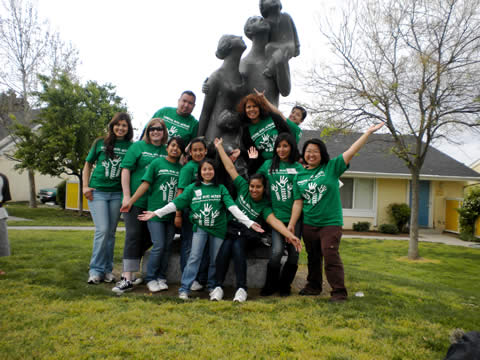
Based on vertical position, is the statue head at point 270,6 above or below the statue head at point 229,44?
above

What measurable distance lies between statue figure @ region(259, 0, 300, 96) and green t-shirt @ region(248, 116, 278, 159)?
30.5 inches

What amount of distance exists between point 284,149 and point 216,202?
90cm

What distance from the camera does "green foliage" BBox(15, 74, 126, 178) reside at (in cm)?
1567

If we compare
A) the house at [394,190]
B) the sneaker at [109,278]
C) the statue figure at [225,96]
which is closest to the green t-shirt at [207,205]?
the statue figure at [225,96]

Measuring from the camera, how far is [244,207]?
157 inches

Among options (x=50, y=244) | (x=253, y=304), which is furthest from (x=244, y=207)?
(x=50, y=244)

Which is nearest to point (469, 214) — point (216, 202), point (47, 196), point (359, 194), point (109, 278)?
point (359, 194)

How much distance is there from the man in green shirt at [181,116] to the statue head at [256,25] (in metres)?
1.26

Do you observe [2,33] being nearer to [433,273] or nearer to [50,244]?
[50,244]

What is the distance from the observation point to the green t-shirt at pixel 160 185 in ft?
13.2

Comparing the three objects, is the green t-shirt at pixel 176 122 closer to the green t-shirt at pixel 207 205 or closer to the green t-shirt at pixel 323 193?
the green t-shirt at pixel 207 205

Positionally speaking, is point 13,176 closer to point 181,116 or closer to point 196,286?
point 181,116

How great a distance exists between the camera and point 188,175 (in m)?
4.05

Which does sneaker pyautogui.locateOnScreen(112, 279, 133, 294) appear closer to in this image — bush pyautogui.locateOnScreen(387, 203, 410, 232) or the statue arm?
the statue arm
